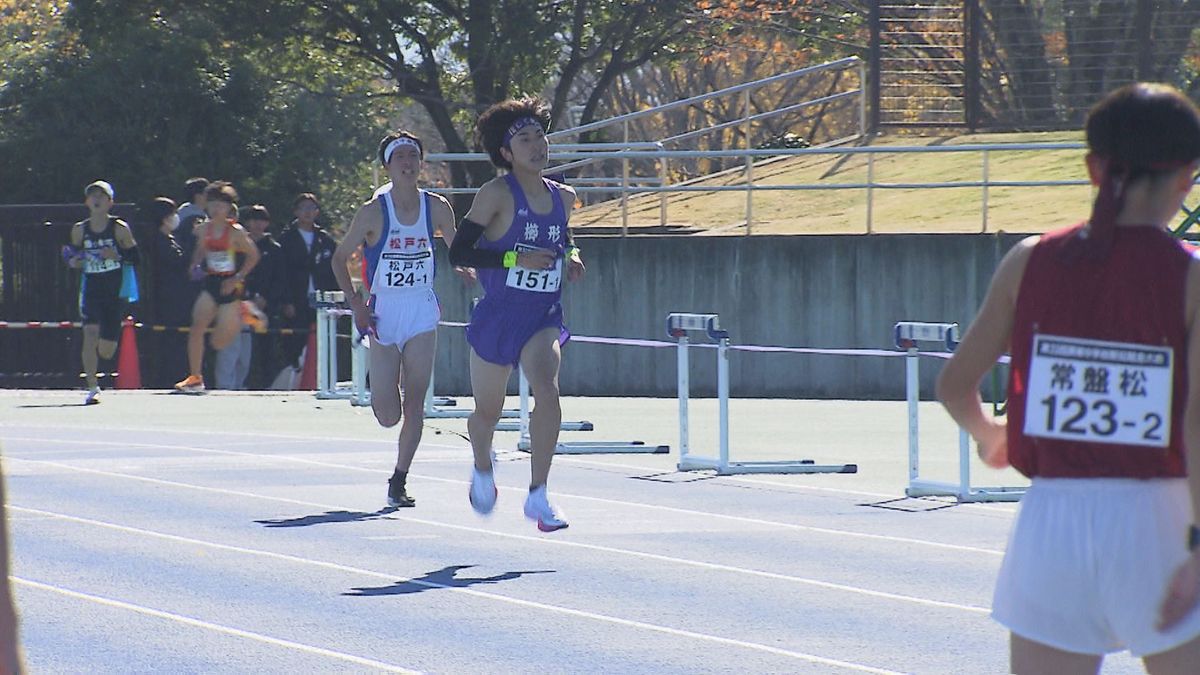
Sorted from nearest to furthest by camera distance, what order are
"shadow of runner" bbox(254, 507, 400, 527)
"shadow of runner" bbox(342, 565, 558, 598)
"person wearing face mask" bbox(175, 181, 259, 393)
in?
1. "shadow of runner" bbox(342, 565, 558, 598)
2. "shadow of runner" bbox(254, 507, 400, 527)
3. "person wearing face mask" bbox(175, 181, 259, 393)

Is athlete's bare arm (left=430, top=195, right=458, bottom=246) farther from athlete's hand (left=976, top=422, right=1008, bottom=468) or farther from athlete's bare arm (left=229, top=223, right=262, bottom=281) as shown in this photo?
athlete's bare arm (left=229, top=223, right=262, bottom=281)

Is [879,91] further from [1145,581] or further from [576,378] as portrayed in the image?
[1145,581]

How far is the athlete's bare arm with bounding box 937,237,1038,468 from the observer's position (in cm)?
453

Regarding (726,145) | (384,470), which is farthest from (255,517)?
(726,145)

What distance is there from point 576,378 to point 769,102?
85.3ft

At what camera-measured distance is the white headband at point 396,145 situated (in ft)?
39.4

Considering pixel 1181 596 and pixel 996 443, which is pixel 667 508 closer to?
pixel 996 443

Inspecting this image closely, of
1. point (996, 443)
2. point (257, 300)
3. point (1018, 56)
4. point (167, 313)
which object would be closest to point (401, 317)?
point (996, 443)

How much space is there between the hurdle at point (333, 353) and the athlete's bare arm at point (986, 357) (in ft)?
46.4

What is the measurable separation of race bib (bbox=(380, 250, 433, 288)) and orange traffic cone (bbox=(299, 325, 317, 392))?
420 inches

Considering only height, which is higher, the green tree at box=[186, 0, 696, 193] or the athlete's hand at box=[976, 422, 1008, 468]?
the green tree at box=[186, 0, 696, 193]

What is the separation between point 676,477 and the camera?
14211 mm

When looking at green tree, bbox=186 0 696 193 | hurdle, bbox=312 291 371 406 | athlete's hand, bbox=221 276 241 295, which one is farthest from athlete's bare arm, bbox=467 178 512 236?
green tree, bbox=186 0 696 193

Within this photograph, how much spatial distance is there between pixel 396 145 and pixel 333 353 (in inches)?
333
